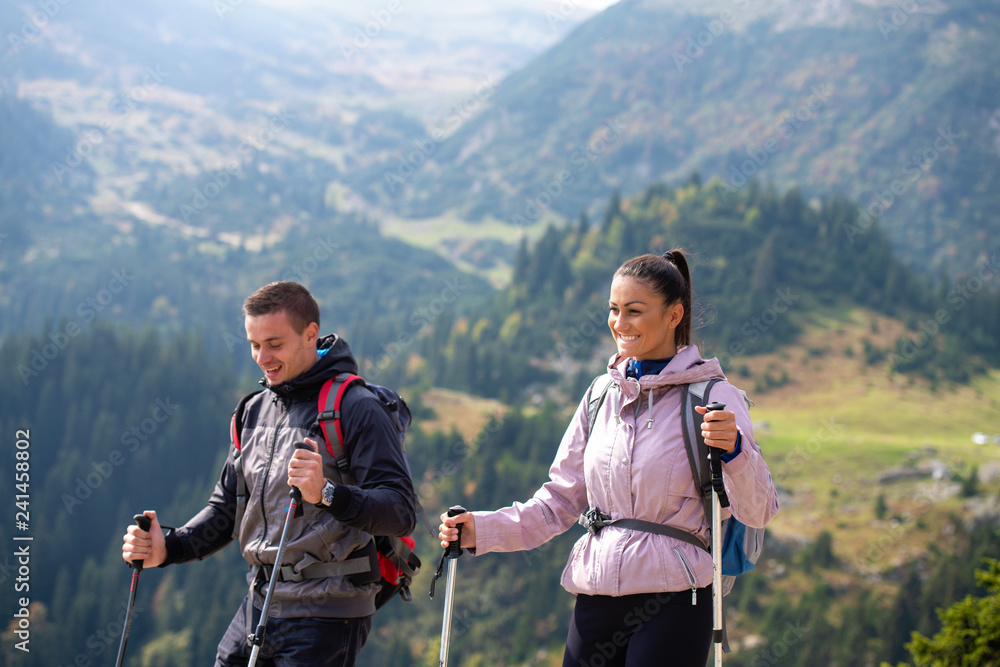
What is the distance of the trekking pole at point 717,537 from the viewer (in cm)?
423

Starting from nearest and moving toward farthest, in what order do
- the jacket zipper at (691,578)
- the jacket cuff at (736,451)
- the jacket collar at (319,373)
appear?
the jacket cuff at (736,451), the jacket zipper at (691,578), the jacket collar at (319,373)

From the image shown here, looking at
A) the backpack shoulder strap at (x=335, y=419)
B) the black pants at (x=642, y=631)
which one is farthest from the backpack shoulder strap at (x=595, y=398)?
the backpack shoulder strap at (x=335, y=419)

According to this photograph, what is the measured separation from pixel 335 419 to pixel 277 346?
0.52 meters

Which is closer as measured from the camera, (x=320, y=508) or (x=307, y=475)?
(x=307, y=475)

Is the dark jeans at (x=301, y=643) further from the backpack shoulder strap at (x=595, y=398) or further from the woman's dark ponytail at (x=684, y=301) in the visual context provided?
the woman's dark ponytail at (x=684, y=301)

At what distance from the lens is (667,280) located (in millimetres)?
4750

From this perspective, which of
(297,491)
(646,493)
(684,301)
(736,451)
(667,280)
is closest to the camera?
(736,451)

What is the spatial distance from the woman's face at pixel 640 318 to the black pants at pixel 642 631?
3.82 feet

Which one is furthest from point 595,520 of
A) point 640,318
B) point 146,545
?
point 146,545

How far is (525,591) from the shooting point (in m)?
81.0

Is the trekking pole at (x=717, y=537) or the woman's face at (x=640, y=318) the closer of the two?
the trekking pole at (x=717, y=537)

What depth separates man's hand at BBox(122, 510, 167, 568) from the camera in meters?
5.11

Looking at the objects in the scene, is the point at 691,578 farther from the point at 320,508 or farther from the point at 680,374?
the point at 320,508

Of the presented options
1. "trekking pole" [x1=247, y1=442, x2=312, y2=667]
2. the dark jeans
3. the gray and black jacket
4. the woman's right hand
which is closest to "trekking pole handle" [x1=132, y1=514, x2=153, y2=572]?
the gray and black jacket
